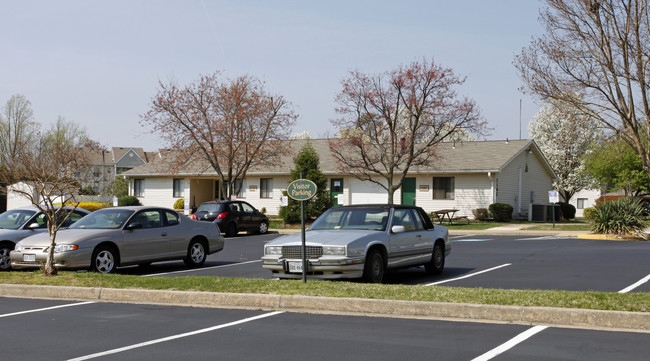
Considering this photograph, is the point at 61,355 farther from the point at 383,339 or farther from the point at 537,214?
the point at 537,214

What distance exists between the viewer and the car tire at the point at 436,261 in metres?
14.1

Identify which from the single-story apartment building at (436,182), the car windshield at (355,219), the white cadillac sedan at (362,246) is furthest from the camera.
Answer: the single-story apartment building at (436,182)

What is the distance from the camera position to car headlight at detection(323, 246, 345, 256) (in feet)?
38.2

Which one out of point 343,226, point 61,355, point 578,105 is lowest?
point 61,355

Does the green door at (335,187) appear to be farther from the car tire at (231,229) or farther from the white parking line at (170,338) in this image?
the white parking line at (170,338)

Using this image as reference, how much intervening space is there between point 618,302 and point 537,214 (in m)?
33.2

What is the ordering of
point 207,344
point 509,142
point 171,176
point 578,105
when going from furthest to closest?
point 171,176, point 509,142, point 578,105, point 207,344

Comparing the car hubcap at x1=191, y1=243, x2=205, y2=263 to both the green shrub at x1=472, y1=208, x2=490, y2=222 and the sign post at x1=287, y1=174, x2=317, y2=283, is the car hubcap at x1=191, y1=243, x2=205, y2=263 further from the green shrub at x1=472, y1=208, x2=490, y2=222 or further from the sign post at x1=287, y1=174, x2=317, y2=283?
the green shrub at x1=472, y1=208, x2=490, y2=222

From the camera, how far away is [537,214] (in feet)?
134

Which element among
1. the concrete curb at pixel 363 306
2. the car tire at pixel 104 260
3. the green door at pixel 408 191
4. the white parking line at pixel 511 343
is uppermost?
the green door at pixel 408 191

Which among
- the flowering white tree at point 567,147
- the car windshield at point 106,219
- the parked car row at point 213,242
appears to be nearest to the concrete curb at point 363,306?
the parked car row at point 213,242

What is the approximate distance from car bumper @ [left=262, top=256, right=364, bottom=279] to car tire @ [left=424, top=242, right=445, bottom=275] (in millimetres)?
2731

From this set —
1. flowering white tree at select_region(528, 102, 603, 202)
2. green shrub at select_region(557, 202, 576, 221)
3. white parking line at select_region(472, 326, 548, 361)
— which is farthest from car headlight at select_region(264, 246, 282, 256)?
flowering white tree at select_region(528, 102, 603, 202)

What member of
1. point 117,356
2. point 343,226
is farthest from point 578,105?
point 117,356
